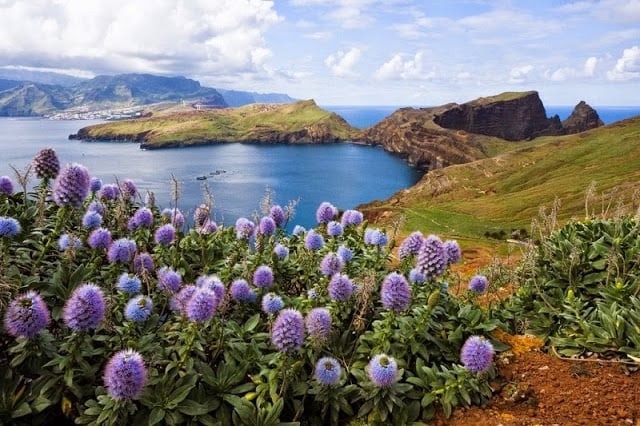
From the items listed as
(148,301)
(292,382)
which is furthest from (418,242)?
(148,301)

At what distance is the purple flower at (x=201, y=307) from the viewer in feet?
17.5

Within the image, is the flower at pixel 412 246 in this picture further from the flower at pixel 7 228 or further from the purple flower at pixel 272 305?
the flower at pixel 7 228

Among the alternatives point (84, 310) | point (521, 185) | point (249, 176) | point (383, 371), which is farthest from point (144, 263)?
point (249, 176)

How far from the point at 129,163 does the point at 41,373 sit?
573 feet

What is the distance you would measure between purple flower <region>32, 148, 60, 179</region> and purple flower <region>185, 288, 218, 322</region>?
363 centimetres

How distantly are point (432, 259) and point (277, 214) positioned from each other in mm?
3756

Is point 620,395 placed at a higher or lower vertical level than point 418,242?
lower

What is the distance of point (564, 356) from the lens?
714 centimetres

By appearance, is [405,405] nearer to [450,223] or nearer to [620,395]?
[620,395]

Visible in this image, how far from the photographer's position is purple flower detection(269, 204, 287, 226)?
943cm

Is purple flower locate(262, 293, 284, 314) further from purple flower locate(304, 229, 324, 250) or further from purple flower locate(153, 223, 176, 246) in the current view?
purple flower locate(153, 223, 176, 246)

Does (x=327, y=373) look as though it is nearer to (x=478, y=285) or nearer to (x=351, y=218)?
(x=478, y=285)

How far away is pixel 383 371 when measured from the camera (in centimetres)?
545

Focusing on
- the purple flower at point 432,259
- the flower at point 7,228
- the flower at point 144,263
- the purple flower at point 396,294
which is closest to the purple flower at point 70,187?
the flower at point 7,228
